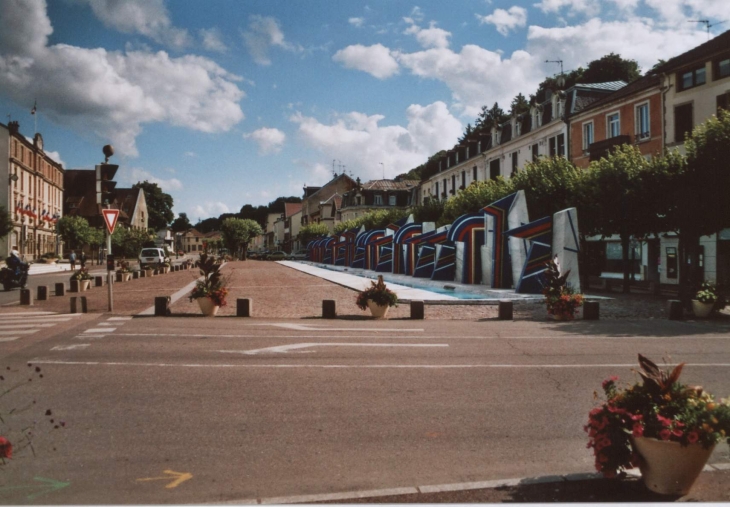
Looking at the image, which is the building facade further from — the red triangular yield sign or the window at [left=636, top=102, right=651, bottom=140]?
the window at [left=636, top=102, right=651, bottom=140]

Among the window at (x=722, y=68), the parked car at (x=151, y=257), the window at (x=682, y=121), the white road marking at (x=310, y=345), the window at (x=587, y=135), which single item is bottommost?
the white road marking at (x=310, y=345)

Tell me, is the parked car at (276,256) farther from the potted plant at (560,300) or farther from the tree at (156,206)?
the potted plant at (560,300)

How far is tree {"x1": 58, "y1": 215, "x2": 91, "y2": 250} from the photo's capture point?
219 feet

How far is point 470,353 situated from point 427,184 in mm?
67800

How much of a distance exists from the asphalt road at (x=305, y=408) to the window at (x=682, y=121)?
22.8 meters

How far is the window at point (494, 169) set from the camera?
54312mm

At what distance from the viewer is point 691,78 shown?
1233 inches

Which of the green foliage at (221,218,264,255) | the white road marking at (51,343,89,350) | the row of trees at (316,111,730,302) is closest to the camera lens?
the white road marking at (51,343,89,350)

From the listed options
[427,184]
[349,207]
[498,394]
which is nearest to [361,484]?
[498,394]

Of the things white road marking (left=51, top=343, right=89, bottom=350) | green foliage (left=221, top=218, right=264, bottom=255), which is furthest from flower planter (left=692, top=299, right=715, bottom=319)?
green foliage (left=221, top=218, right=264, bottom=255)

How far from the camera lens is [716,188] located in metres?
21.4

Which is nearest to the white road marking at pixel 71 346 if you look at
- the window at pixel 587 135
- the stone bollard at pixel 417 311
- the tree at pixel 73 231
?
the stone bollard at pixel 417 311

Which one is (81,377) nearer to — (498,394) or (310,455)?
(310,455)

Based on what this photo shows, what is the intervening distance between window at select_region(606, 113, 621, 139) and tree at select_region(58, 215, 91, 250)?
55715mm
